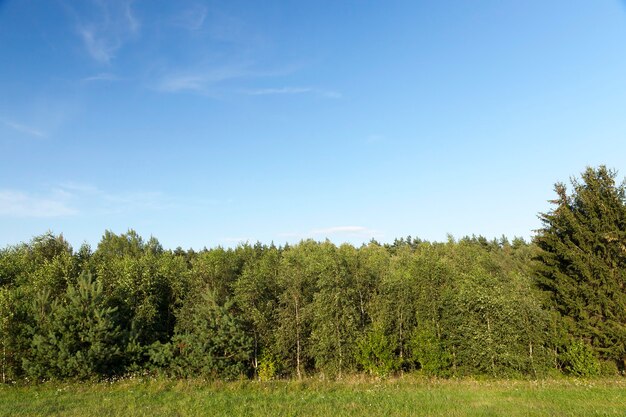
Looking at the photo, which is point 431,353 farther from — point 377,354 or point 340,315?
point 340,315

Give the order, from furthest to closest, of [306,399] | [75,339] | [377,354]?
1. [377,354]
2. [75,339]
3. [306,399]

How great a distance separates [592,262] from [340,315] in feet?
62.5

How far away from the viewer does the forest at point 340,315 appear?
80.4ft

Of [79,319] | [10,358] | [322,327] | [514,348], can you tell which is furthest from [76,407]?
[514,348]

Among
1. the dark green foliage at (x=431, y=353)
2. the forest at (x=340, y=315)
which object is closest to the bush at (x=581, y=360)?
the forest at (x=340, y=315)

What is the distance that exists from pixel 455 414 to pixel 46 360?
851 inches

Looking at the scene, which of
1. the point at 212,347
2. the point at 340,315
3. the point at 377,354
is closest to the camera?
the point at 212,347

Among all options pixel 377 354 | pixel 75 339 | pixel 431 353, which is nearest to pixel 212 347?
pixel 75 339

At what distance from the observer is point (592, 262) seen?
28.7 m

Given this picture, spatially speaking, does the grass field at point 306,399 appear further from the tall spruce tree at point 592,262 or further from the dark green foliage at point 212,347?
the tall spruce tree at point 592,262

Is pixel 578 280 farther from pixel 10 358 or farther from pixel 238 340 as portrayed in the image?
pixel 10 358

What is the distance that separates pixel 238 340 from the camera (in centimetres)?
2556

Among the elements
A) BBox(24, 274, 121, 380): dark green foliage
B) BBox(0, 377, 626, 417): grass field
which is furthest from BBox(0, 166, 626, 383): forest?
BBox(0, 377, 626, 417): grass field

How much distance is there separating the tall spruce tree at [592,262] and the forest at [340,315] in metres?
0.09
